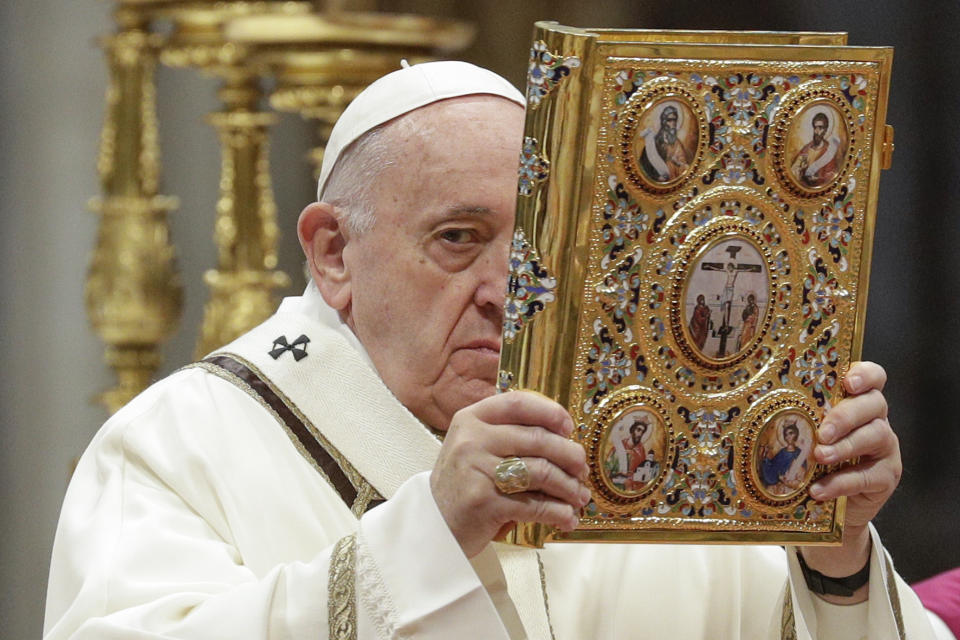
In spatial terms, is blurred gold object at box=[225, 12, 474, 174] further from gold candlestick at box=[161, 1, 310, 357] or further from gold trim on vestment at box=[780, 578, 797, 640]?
gold trim on vestment at box=[780, 578, 797, 640]

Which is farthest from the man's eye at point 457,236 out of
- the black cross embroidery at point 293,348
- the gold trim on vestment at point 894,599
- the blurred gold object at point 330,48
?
the blurred gold object at point 330,48

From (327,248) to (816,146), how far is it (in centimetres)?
97

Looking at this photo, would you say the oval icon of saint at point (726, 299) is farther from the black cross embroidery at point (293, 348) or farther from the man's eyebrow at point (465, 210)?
the black cross embroidery at point (293, 348)

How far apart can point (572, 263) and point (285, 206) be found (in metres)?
5.06

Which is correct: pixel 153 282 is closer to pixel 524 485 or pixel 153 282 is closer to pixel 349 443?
pixel 349 443

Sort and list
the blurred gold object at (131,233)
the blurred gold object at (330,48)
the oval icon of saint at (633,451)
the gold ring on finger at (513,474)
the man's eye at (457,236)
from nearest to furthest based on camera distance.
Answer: the gold ring on finger at (513,474) → the oval icon of saint at (633,451) → the man's eye at (457,236) → the blurred gold object at (330,48) → the blurred gold object at (131,233)

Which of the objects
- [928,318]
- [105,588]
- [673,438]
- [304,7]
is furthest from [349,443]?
[928,318]

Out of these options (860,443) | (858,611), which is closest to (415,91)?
(860,443)

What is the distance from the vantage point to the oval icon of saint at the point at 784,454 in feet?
8.55

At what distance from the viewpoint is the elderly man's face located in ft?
9.81

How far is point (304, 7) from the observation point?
21.0ft

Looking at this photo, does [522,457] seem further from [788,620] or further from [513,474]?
[788,620]

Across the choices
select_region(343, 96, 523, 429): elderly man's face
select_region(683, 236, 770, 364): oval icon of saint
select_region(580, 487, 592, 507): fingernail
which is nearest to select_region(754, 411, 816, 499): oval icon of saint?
select_region(683, 236, 770, 364): oval icon of saint

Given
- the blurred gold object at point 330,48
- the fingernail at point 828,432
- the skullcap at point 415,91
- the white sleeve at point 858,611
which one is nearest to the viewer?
the fingernail at point 828,432
